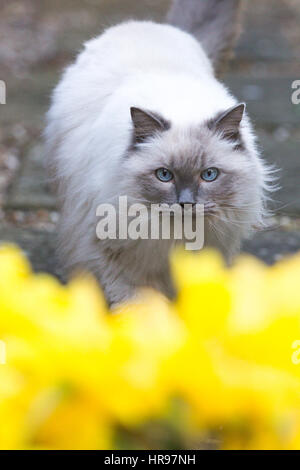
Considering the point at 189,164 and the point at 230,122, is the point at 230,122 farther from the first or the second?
the point at 189,164

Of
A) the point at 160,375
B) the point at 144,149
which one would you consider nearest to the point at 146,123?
the point at 144,149

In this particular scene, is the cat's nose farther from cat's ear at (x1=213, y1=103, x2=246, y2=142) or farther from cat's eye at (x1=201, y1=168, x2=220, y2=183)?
cat's ear at (x1=213, y1=103, x2=246, y2=142)

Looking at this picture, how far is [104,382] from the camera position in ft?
2.21

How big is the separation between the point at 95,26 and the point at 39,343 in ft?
23.5

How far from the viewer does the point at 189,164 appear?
2.62 m

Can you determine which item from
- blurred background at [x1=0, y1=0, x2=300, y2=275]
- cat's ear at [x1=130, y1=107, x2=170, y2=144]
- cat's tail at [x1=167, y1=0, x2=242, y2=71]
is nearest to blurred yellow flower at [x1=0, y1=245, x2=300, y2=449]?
cat's ear at [x1=130, y1=107, x2=170, y2=144]

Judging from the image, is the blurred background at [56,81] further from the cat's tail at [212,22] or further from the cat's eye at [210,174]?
the cat's eye at [210,174]

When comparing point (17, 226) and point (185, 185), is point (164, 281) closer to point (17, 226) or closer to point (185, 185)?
point (185, 185)

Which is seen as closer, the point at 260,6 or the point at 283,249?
the point at 283,249

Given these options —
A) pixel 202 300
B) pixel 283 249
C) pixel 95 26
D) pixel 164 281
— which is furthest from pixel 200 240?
pixel 95 26

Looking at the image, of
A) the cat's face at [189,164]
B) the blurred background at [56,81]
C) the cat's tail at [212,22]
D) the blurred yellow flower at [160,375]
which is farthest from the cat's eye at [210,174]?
the blurred yellow flower at [160,375]

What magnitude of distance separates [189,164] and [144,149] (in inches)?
7.4

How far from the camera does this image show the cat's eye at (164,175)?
2.64 m

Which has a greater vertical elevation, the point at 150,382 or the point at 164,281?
the point at 164,281
